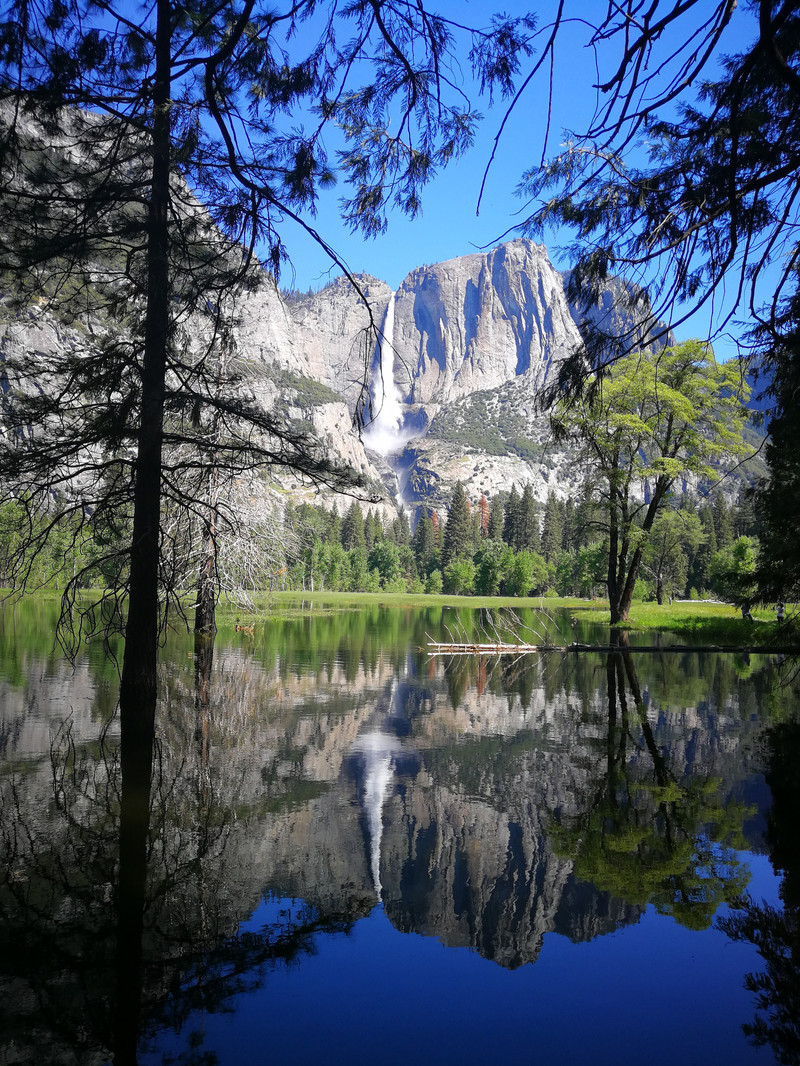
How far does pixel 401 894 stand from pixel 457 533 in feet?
324

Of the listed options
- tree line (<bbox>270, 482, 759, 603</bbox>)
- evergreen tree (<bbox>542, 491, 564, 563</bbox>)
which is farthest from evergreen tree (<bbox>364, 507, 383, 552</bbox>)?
evergreen tree (<bbox>542, 491, 564, 563</bbox>)

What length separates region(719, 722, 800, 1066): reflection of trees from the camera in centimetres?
368

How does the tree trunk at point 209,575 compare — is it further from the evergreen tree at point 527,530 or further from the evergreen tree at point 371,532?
the evergreen tree at point 371,532

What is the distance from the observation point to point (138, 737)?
7.48 metres

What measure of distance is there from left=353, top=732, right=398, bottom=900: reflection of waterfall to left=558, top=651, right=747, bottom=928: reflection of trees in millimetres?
1581

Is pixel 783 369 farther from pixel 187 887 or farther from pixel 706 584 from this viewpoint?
pixel 706 584

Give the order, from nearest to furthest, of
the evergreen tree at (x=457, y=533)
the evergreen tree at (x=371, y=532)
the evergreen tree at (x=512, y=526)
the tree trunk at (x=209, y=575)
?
1. the tree trunk at (x=209, y=575)
2. the evergreen tree at (x=512, y=526)
3. the evergreen tree at (x=457, y=533)
4. the evergreen tree at (x=371, y=532)

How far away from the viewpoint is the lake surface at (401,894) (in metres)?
3.64

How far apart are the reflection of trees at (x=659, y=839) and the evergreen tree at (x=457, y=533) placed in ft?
304

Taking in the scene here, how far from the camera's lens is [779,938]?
15.3ft

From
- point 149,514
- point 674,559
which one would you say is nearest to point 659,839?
point 149,514

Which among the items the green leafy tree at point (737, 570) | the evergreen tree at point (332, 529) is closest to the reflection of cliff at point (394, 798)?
the green leafy tree at point (737, 570)

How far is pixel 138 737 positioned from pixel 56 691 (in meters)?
6.00

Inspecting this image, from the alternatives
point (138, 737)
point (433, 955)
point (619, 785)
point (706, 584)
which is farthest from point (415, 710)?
point (706, 584)
